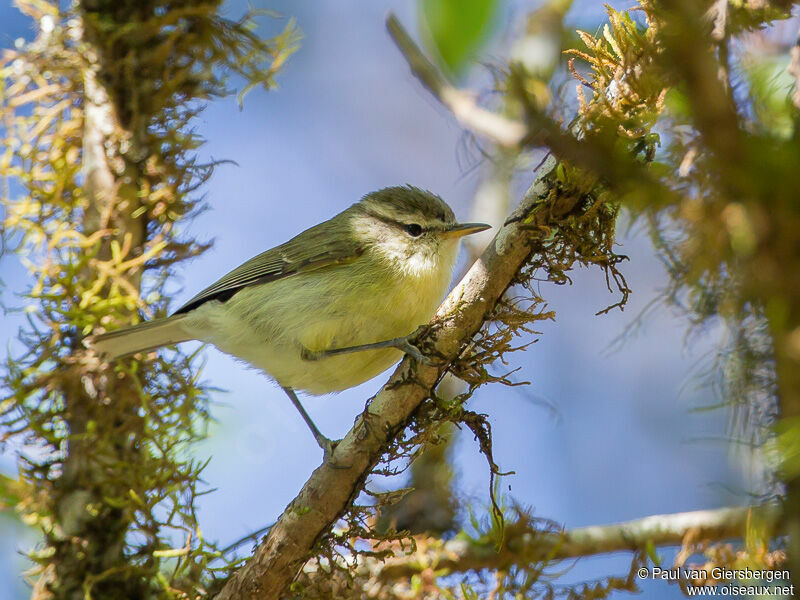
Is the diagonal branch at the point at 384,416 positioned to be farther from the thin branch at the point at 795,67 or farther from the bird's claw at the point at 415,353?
the thin branch at the point at 795,67

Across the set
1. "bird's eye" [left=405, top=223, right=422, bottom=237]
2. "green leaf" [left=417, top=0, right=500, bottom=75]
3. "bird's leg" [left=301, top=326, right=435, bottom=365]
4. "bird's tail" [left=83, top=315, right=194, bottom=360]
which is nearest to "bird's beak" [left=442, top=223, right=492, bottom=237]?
"bird's eye" [left=405, top=223, right=422, bottom=237]

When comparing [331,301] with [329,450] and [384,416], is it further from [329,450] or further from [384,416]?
[384,416]

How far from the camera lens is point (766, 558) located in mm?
1420

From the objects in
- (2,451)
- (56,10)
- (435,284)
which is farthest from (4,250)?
(435,284)

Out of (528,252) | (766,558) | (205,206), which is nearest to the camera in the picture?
(766,558)

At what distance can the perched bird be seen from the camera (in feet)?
11.1

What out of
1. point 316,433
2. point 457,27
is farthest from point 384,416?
point 457,27

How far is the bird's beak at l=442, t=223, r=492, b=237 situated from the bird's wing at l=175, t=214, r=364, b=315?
1.50ft

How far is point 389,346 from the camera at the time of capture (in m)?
3.02

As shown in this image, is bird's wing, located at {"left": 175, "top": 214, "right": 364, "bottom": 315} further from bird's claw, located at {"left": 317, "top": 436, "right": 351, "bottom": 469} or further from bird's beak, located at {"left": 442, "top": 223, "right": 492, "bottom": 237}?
bird's claw, located at {"left": 317, "top": 436, "right": 351, "bottom": 469}

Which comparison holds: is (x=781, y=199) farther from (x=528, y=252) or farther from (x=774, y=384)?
→ (x=528, y=252)

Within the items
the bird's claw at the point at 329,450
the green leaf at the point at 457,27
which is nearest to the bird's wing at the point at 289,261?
the bird's claw at the point at 329,450

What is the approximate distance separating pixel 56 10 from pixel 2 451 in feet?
6.80

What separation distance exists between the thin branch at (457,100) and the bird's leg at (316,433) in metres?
1.34
